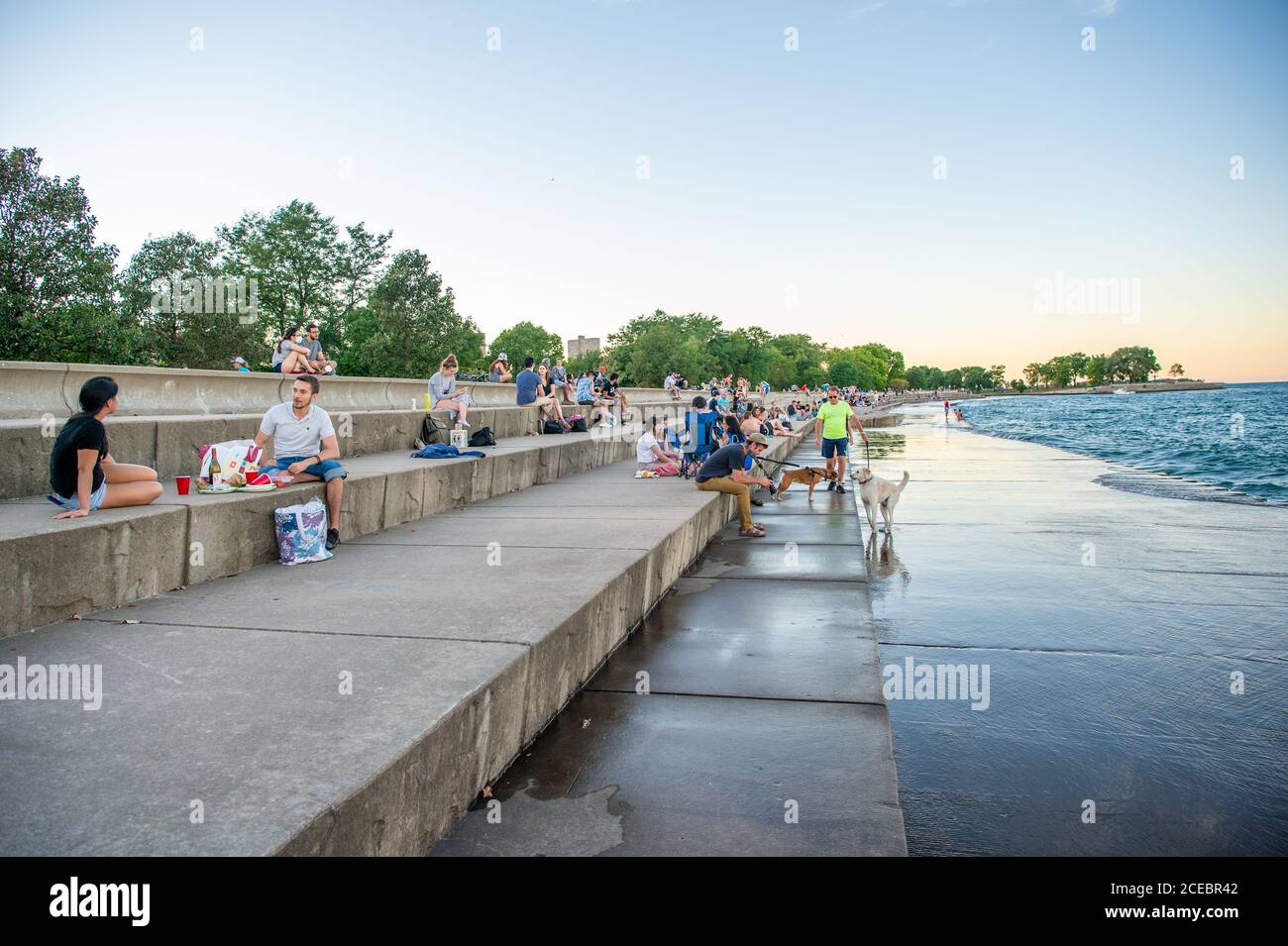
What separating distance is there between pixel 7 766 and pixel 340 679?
3.99 feet

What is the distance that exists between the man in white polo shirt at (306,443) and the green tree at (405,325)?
199 feet

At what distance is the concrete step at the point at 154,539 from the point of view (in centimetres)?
447

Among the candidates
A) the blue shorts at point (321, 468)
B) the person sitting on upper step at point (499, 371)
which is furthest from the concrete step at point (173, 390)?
the blue shorts at point (321, 468)

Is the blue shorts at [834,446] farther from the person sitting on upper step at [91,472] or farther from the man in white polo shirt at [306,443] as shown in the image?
the person sitting on upper step at [91,472]

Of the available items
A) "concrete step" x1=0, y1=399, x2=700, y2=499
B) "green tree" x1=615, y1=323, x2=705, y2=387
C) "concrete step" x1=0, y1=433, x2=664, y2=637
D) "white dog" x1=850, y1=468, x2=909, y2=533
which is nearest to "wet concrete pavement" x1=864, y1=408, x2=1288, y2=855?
"white dog" x1=850, y1=468, x2=909, y2=533

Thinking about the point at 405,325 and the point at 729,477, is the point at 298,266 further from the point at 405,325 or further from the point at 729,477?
the point at 729,477

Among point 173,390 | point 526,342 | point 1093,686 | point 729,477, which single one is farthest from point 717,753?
point 526,342

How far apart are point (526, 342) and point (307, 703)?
566 ft

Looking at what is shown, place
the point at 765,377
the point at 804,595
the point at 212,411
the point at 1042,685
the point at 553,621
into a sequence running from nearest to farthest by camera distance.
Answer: the point at 553,621 < the point at 1042,685 < the point at 804,595 < the point at 212,411 < the point at 765,377

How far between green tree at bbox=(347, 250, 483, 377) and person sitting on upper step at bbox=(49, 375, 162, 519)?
205 ft

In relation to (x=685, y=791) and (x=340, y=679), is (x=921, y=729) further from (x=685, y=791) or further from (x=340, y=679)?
(x=340, y=679)

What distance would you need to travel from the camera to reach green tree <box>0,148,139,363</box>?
31372mm

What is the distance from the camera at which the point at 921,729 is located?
4.67m
